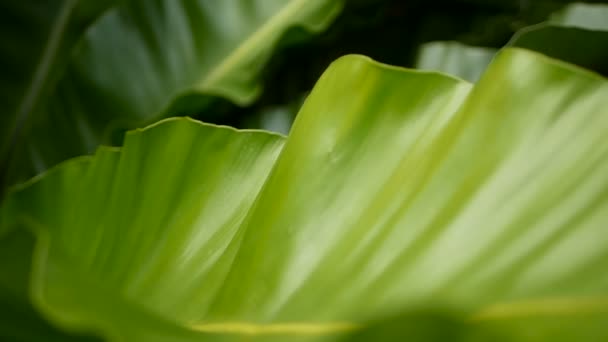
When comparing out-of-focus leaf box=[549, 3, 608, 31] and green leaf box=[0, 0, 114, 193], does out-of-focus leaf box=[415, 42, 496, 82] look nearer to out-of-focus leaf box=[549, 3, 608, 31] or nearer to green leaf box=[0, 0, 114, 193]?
out-of-focus leaf box=[549, 3, 608, 31]

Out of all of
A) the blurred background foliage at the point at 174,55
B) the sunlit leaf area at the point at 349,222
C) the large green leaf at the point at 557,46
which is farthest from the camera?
the blurred background foliage at the point at 174,55

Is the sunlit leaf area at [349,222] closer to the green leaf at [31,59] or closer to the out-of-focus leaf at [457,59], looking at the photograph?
the out-of-focus leaf at [457,59]

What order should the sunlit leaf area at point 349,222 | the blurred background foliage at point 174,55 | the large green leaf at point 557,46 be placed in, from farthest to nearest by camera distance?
the blurred background foliage at point 174,55 < the large green leaf at point 557,46 < the sunlit leaf area at point 349,222

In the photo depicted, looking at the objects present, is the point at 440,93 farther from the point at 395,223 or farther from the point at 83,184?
the point at 83,184

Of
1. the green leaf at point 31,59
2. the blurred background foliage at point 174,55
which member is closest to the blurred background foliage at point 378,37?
the blurred background foliage at point 174,55

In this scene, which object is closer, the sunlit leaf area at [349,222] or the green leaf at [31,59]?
the sunlit leaf area at [349,222]

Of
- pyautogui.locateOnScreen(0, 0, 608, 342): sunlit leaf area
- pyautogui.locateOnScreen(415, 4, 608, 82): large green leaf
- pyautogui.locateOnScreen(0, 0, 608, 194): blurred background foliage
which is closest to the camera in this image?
pyautogui.locateOnScreen(0, 0, 608, 342): sunlit leaf area

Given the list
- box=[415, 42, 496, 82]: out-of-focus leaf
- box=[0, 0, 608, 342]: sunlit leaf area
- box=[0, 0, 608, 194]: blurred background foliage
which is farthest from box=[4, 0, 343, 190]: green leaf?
box=[0, 0, 608, 342]: sunlit leaf area

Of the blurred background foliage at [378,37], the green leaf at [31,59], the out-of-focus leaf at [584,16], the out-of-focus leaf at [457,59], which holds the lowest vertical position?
the green leaf at [31,59]

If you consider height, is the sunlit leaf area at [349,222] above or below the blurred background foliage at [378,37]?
above
